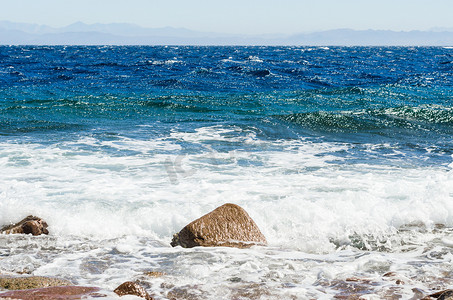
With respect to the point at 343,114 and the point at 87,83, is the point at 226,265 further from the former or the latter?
the point at 87,83

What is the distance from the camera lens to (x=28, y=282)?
3928mm

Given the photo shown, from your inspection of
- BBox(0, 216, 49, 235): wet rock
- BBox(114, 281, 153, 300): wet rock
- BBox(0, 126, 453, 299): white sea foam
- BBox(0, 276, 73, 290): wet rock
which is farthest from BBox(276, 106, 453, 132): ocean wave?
BBox(0, 276, 73, 290): wet rock

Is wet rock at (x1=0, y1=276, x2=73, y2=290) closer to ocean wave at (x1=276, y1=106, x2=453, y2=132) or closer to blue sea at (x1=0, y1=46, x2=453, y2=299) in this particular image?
blue sea at (x1=0, y1=46, x2=453, y2=299)

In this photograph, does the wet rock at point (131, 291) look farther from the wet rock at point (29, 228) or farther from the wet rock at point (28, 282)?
the wet rock at point (29, 228)

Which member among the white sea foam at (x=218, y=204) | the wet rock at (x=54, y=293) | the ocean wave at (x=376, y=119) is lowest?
the white sea foam at (x=218, y=204)

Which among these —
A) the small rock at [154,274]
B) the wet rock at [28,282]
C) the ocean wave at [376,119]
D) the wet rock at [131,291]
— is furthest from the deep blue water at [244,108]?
the wet rock at [131,291]

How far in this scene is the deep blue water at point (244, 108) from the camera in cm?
1195

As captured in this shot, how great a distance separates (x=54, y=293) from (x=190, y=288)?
1.14 meters

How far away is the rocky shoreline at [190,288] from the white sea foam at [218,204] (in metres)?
0.13

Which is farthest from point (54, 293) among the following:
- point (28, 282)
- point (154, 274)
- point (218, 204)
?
point (218, 204)


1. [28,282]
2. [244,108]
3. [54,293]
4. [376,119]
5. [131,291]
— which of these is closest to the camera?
[54,293]

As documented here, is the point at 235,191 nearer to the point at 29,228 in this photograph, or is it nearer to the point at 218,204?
the point at 218,204

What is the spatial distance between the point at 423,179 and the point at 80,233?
227 inches

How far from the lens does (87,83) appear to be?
23016 millimetres
